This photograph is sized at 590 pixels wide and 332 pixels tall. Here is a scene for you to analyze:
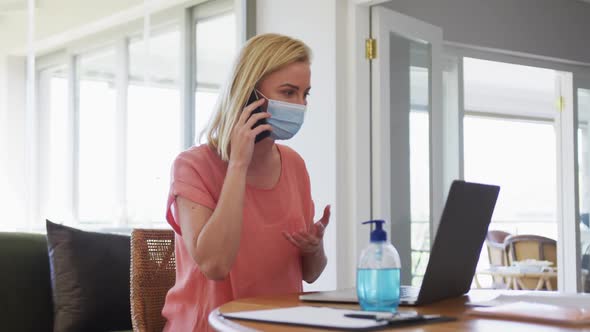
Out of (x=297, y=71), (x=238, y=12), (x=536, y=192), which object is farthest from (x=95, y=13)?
(x=536, y=192)

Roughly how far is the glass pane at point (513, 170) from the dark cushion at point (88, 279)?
810 cm

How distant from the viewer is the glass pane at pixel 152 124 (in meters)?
4.03

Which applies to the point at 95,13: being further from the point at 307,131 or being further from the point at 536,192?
the point at 536,192

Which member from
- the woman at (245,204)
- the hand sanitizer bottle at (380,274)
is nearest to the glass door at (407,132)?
the woman at (245,204)

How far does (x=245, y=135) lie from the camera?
1.80m

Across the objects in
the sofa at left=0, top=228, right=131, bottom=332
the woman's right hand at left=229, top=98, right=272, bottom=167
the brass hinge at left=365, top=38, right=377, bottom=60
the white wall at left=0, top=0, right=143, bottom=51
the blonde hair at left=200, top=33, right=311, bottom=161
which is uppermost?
the white wall at left=0, top=0, right=143, bottom=51

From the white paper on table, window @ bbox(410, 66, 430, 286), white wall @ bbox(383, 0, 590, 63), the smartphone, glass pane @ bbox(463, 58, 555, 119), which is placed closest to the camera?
the white paper on table

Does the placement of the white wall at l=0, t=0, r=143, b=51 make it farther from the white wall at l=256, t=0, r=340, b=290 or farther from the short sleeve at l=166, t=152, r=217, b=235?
the short sleeve at l=166, t=152, r=217, b=235

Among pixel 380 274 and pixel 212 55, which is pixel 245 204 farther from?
pixel 212 55

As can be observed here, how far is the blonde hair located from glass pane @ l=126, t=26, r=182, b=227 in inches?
86.2

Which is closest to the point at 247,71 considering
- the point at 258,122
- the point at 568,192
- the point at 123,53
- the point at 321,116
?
the point at 258,122

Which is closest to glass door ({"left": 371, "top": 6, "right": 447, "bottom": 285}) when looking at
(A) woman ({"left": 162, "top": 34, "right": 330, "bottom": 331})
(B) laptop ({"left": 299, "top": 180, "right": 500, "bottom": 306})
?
(A) woman ({"left": 162, "top": 34, "right": 330, "bottom": 331})

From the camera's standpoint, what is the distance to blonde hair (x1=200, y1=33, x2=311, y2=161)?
188cm

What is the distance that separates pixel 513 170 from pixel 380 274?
9643 mm
